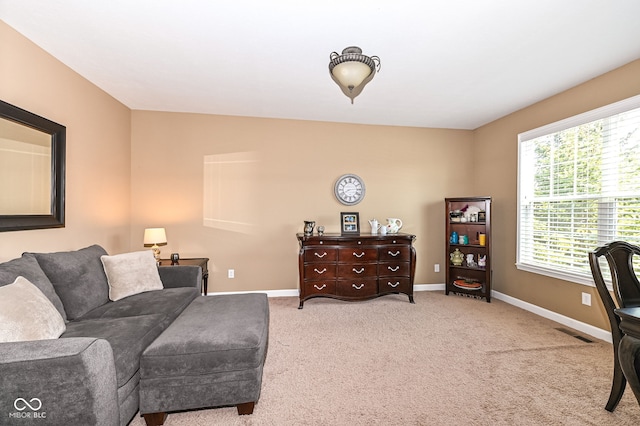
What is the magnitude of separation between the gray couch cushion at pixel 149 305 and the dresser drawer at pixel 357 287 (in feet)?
6.13

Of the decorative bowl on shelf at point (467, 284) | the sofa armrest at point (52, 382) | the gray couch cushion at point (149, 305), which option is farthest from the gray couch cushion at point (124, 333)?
the decorative bowl on shelf at point (467, 284)

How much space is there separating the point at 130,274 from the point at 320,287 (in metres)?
2.12

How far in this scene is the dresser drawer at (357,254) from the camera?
389 cm

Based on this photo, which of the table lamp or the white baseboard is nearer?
the white baseboard

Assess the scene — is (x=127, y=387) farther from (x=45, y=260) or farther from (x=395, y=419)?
(x=395, y=419)

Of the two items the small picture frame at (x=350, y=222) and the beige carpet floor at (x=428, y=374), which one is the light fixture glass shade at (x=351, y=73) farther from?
the small picture frame at (x=350, y=222)

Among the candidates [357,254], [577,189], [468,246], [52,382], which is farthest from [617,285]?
[52,382]

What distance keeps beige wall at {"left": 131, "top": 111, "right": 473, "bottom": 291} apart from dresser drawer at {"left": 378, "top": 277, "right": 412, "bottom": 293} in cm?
82

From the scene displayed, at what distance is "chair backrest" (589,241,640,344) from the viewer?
1.76 m

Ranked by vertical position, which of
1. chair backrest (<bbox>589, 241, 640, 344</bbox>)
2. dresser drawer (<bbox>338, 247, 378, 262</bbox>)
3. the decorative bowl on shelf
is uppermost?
chair backrest (<bbox>589, 241, 640, 344</bbox>)

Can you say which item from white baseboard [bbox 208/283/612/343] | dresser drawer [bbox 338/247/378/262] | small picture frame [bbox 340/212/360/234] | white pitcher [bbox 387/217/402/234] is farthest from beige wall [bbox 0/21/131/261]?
white pitcher [bbox 387/217/402/234]

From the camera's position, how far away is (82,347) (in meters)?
1.29

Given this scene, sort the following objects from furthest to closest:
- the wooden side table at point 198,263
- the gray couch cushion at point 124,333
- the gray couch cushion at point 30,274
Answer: the wooden side table at point 198,263 → the gray couch cushion at point 30,274 → the gray couch cushion at point 124,333

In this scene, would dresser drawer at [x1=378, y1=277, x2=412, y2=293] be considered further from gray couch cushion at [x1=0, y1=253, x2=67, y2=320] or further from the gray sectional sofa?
gray couch cushion at [x1=0, y1=253, x2=67, y2=320]
